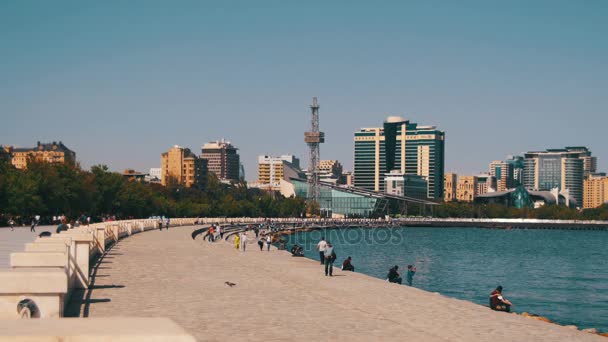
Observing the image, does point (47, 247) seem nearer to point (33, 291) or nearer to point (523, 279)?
point (33, 291)

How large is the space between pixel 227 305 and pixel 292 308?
5.45 feet

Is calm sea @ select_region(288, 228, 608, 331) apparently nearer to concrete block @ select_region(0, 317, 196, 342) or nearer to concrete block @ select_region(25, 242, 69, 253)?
concrete block @ select_region(25, 242, 69, 253)

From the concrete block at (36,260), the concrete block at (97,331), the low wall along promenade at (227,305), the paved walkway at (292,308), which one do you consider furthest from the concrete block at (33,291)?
the concrete block at (97,331)

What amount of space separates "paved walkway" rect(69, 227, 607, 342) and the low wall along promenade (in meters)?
0.03

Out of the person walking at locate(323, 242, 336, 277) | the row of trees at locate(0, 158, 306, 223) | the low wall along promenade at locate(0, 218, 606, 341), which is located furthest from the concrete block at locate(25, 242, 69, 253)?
the row of trees at locate(0, 158, 306, 223)

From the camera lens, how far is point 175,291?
23141 millimetres

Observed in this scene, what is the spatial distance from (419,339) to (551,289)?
123 feet

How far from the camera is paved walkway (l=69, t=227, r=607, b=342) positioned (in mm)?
16422

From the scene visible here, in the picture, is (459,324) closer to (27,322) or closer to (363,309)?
(363,309)

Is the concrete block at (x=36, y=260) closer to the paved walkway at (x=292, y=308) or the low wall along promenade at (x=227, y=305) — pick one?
the low wall along promenade at (x=227, y=305)

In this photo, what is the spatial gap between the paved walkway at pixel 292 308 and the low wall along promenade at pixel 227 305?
0.03 meters

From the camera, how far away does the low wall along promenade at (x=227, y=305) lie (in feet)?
39.1

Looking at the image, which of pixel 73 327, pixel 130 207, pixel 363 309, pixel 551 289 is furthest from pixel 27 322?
pixel 130 207

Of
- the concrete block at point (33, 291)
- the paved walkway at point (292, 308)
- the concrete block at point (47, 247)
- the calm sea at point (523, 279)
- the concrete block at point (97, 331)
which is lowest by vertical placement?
the calm sea at point (523, 279)
